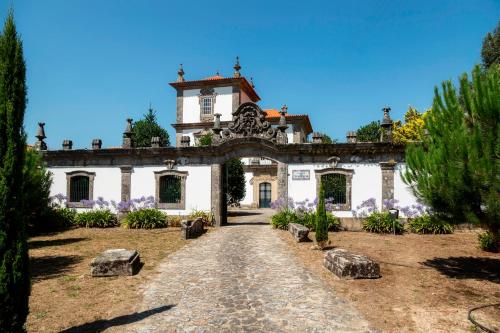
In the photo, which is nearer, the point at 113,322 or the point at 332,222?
the point at 113,322

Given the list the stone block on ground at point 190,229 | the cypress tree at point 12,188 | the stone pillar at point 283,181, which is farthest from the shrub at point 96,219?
the cypress tree at point 12,188

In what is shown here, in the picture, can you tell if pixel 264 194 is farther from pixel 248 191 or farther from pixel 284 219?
pixel 284 219

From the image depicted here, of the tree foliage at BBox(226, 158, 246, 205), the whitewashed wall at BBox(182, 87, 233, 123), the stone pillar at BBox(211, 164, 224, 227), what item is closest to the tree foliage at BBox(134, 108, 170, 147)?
the whitewashed wall at BBox(182, 87, 233, 123)

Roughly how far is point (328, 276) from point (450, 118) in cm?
457

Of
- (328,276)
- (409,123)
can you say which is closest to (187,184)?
(328,276)

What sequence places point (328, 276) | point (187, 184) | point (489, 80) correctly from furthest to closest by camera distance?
point (187, 184) < point (328, 276) < point (489, 80)

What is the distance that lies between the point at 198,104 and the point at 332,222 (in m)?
A: 23.2

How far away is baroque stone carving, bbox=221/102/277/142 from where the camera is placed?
16703mm

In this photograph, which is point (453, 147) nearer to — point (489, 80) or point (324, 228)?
point (489, 80)

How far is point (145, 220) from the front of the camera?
16.8 meters

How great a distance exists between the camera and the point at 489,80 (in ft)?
21.5

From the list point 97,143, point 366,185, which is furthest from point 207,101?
point 366,185

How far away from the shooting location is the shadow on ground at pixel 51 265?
812 cm

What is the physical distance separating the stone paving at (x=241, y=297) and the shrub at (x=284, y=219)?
17.2 ft
